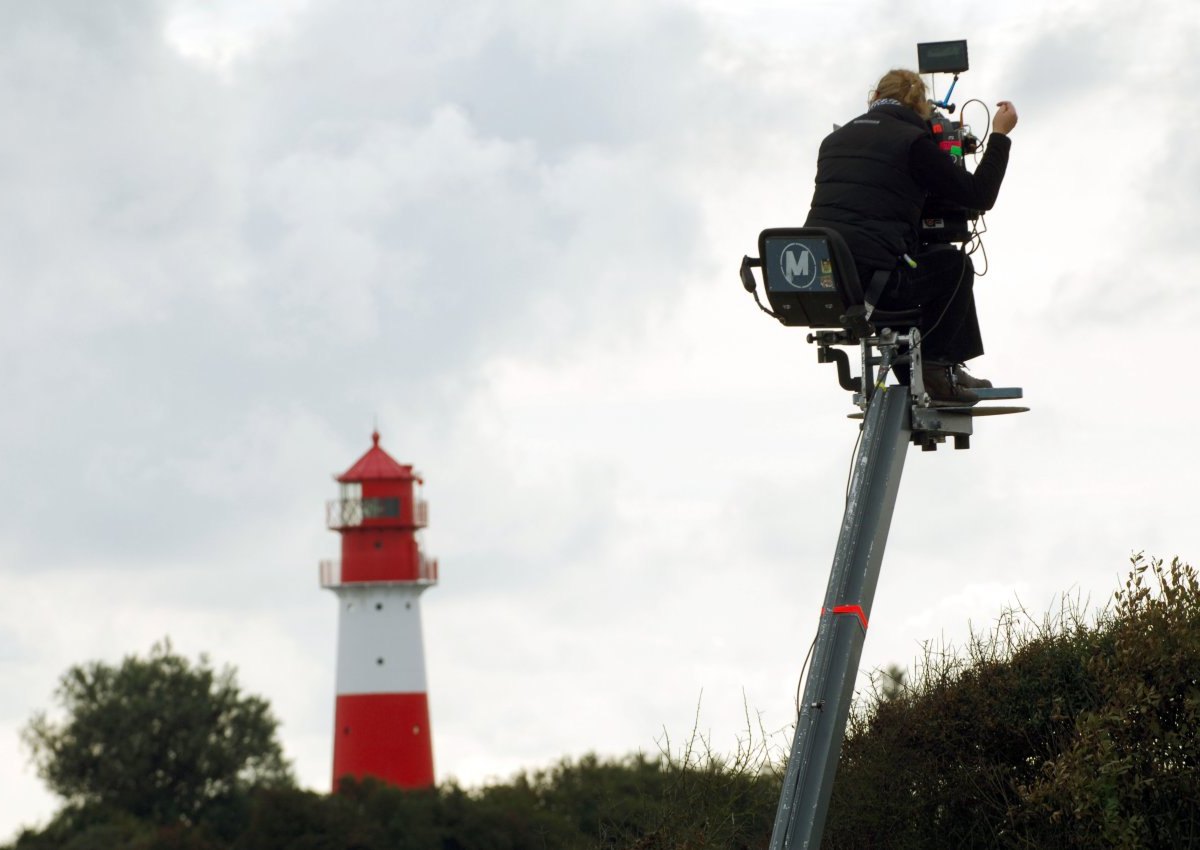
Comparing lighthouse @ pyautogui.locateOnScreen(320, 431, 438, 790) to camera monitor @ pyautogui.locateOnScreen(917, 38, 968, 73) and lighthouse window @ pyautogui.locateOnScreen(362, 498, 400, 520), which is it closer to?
lighthouse window @ pyautogui.locateOnScreen(362, 498, 400, 520)

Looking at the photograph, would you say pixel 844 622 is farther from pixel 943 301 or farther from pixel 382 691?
pixel 382 691

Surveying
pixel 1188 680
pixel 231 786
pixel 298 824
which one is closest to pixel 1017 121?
pixel 1188 680

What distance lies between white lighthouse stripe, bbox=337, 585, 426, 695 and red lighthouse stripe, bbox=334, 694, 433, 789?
33 cm

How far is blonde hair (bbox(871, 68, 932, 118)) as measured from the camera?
1180cm

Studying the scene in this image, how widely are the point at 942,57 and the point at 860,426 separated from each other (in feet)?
7.27

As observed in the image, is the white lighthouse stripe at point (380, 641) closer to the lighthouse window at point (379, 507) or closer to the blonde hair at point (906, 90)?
the lighthouse window at point (379, 507)

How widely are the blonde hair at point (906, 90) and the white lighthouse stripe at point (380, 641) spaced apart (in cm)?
4393

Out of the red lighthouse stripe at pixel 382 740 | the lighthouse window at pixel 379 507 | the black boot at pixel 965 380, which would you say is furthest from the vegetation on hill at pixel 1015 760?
the lighthouse window at pixel 379 507

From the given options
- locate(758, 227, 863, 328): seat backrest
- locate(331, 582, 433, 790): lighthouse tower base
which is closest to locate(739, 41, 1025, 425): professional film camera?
locate(758, 227, 863, 328): seat backrest

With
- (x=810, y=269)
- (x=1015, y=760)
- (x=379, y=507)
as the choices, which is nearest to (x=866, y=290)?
(x=810, y=269)

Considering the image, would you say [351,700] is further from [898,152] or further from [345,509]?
[898,152]

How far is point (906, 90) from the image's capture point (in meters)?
11.8

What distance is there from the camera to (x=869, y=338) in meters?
11.9

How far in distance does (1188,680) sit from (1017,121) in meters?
3.28
